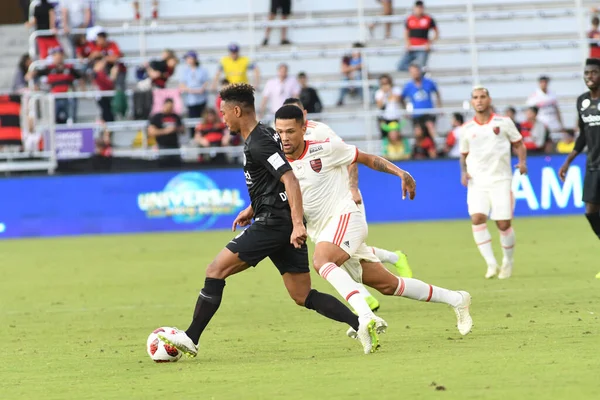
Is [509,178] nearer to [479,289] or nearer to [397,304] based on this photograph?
[479,289]

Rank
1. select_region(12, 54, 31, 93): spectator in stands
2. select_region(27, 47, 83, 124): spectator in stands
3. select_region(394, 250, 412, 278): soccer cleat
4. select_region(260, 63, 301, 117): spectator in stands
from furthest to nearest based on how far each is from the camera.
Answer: select_region(12, 54, 31, 93): spectator in stands
select_region(27, 47, 83, 124): spectator in stands
select_region(260, 63, 301, 117): spectator in stands
select_region(394, 250, 412, 278): soccer cleat

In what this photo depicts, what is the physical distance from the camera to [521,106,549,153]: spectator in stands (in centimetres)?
2473

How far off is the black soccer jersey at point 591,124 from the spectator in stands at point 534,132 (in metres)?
10.9

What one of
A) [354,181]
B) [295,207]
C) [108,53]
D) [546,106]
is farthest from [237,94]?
[108,53]

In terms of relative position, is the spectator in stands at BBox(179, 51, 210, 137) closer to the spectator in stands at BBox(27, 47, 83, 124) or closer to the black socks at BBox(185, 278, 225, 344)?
the spectator in stands at BBox(27, 47, 83, 124)

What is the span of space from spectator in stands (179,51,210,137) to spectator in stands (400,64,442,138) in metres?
4.56

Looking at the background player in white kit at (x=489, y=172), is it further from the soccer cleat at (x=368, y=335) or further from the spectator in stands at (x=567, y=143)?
the spectator in stands at (x=567, y=143)

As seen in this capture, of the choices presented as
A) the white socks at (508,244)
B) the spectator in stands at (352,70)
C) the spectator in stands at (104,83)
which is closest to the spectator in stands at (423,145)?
the spectator in stands at (352,70)

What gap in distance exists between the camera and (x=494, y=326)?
977 cm

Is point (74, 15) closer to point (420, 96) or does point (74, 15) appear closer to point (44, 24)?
point (44, 24)

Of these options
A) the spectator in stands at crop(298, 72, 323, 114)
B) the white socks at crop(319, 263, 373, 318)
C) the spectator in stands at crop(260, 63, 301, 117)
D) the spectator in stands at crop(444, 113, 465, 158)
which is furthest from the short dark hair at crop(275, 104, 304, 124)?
the spectator in stands at crop(260, 63, 301, 117)

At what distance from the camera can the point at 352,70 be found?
27.5 meters

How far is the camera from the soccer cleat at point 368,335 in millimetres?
8344

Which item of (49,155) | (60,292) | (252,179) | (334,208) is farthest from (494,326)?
(49,155)
